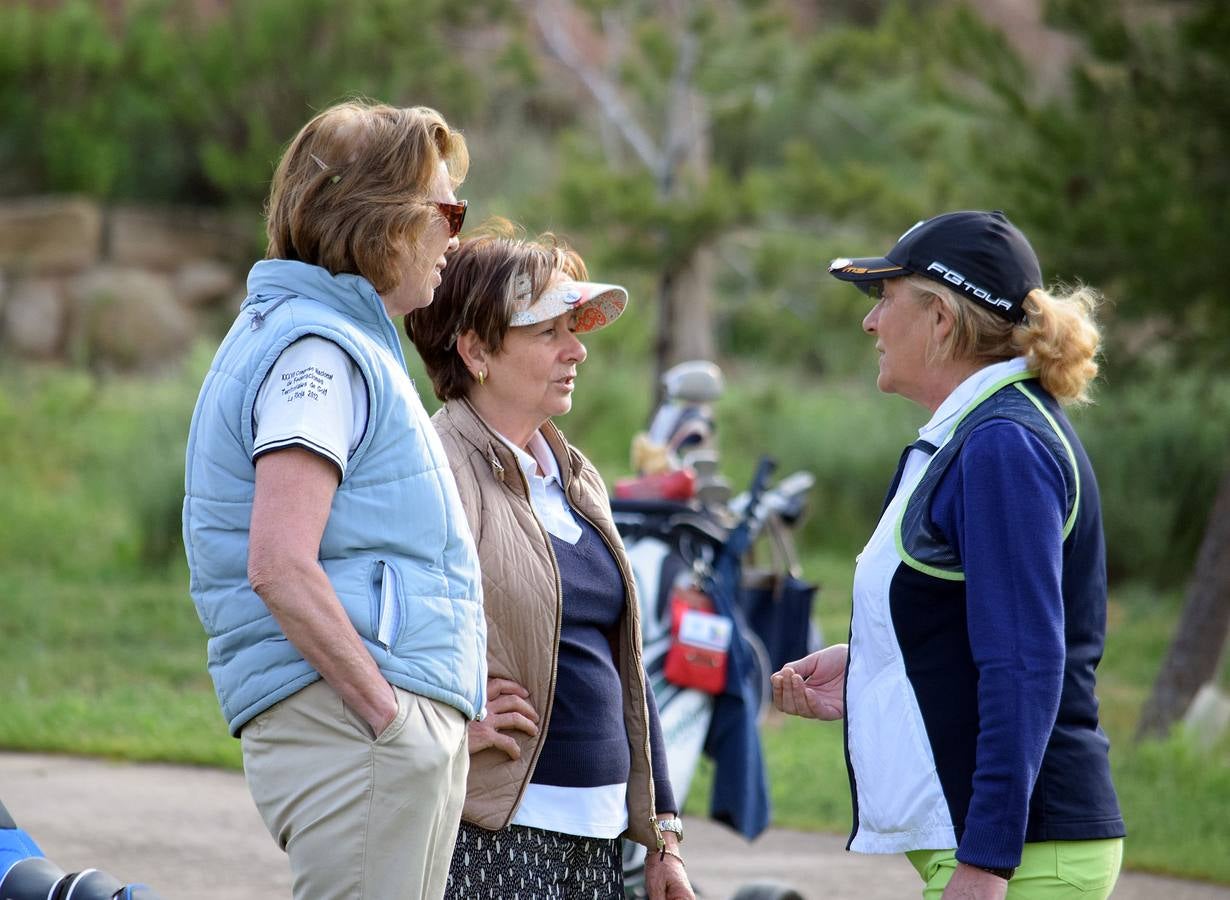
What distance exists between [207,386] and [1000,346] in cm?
133

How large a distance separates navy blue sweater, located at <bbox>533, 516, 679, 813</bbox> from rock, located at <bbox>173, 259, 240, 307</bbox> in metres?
25.4

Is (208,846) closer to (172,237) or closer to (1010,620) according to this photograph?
(1010,620)

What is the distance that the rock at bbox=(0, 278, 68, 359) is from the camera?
25.3 meters

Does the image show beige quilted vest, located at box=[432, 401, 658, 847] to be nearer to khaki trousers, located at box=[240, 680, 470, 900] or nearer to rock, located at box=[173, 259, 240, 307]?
khaki trousers, located at box=[240, 680, 470, 900]

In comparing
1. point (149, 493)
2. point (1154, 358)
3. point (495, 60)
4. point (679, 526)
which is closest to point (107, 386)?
point (495, 60)

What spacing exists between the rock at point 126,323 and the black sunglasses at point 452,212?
23.1 metres

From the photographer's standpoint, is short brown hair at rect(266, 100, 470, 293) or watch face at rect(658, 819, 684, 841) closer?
short brown hair at rect(266, 100, 470, 293)

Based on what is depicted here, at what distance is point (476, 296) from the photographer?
3.18m

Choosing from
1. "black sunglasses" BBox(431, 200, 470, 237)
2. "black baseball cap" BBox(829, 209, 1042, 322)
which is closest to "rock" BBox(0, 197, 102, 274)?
"black sunglasses" BBox(431, 200, 470, 237)

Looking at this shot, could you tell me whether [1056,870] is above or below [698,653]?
above

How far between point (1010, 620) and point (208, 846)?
411cm

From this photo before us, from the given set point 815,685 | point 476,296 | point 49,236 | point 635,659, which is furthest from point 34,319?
point 815,685

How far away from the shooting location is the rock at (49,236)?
1046 inches

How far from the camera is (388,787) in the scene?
2396mm
